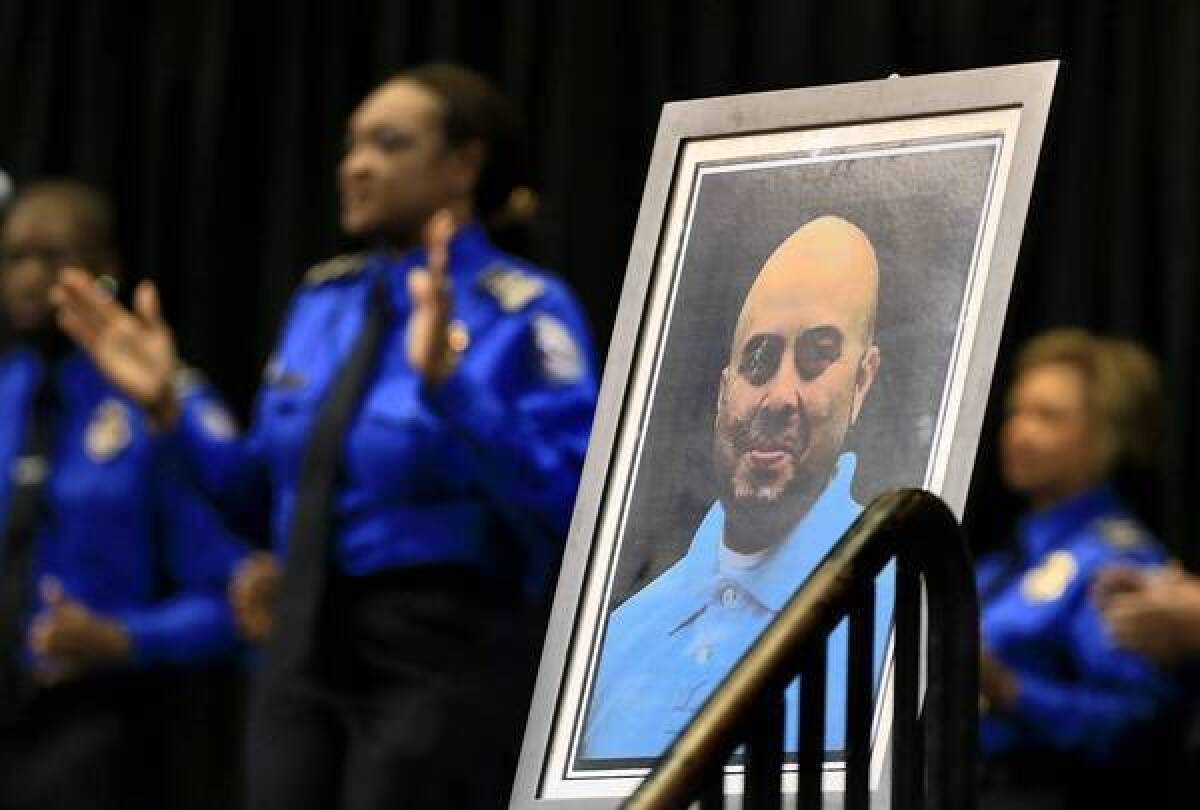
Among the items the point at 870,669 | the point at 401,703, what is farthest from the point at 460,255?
the point at 870,669

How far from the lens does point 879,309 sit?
1832 millimetres

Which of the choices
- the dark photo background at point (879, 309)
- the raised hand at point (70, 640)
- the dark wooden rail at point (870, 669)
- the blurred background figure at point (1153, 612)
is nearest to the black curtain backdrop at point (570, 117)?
the blurred background figure at point (1153, 612)

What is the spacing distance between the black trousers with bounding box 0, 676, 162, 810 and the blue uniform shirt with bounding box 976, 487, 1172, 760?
110cm

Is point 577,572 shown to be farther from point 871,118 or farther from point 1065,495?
point 1065,495

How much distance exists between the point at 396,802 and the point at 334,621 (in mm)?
243

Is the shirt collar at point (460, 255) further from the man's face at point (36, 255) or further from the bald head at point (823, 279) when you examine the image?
the bald head at point (823, 279)

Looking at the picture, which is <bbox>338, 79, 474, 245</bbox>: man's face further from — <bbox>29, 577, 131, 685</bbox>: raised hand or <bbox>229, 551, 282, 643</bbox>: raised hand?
<bbox>29, 577, 131, 685</bbox>: raised hand

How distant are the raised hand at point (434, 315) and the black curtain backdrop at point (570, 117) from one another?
0.51m

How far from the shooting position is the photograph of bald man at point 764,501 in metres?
1.83

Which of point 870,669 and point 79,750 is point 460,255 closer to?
point 79,750

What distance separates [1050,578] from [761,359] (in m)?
1.50

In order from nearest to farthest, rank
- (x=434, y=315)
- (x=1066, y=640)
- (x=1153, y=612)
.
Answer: (x=434, y=315) → (x=1153, y=612) → (x=1066, y=640)

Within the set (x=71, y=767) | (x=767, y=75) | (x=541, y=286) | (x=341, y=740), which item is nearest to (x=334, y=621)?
(x=341, y=740)

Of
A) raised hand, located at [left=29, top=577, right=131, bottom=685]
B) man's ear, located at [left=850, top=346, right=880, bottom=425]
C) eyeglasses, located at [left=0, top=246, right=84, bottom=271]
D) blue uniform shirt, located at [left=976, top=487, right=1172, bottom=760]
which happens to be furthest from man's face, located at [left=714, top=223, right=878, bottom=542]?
eyeglasses, located at [left=0, top=246, right=84, bottom=271]
